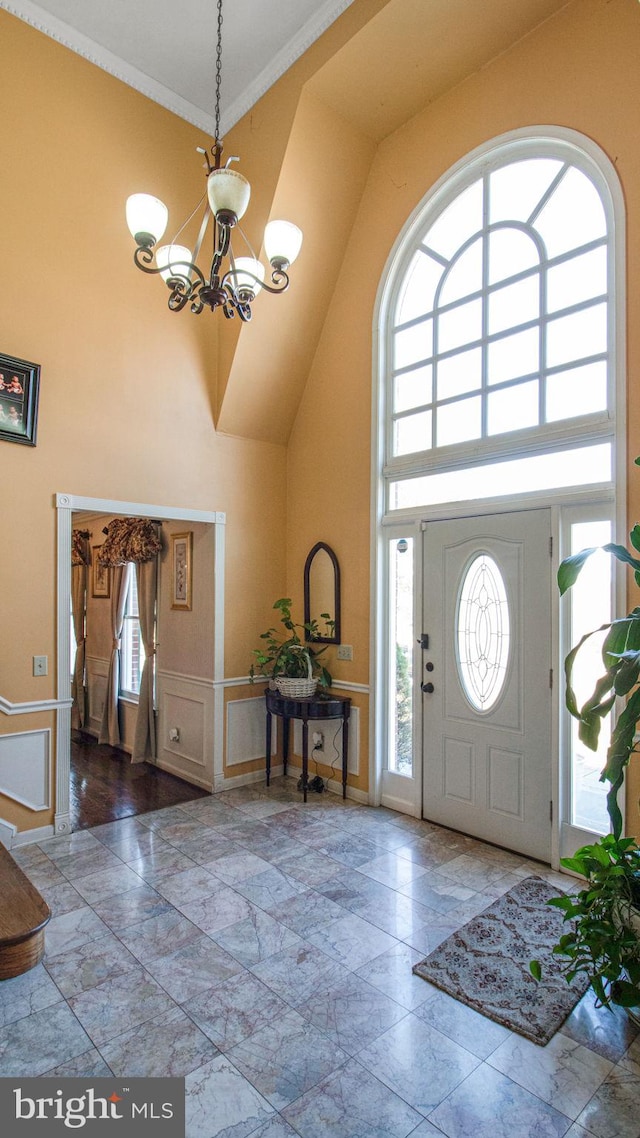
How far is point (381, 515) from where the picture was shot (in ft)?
14.2

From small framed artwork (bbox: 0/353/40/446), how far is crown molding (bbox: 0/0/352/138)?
2095 mm

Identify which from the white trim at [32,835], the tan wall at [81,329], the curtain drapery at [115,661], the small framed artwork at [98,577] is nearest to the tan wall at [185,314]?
the tan wall at [81,329]

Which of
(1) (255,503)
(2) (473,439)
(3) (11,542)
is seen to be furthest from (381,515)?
(3) (11,542)

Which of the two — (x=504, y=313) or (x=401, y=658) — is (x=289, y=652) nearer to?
(x=401, y=658)

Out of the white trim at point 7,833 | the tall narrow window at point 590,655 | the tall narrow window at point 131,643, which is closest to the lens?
the tall narrow window at point 590,655

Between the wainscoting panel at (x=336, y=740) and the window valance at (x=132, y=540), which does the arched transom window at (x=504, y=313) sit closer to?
the wainscoting panel at (x=336, y=740)

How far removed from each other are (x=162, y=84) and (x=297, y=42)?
40.5 inches

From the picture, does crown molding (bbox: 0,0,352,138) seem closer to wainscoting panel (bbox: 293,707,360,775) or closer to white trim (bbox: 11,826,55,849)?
wainscoting panel (bbox: 293,707,360,775)

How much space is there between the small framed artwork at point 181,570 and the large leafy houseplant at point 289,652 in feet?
2.49

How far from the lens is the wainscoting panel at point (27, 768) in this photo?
11.7 feet

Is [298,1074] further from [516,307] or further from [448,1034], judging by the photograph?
[516,307]

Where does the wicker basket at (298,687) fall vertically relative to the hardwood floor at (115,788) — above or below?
above

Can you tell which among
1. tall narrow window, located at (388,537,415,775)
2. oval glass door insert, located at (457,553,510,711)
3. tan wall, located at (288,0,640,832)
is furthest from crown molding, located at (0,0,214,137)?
oval glass door insert, located at (457,553,510,711)

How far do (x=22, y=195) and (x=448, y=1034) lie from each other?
4.84 metres
